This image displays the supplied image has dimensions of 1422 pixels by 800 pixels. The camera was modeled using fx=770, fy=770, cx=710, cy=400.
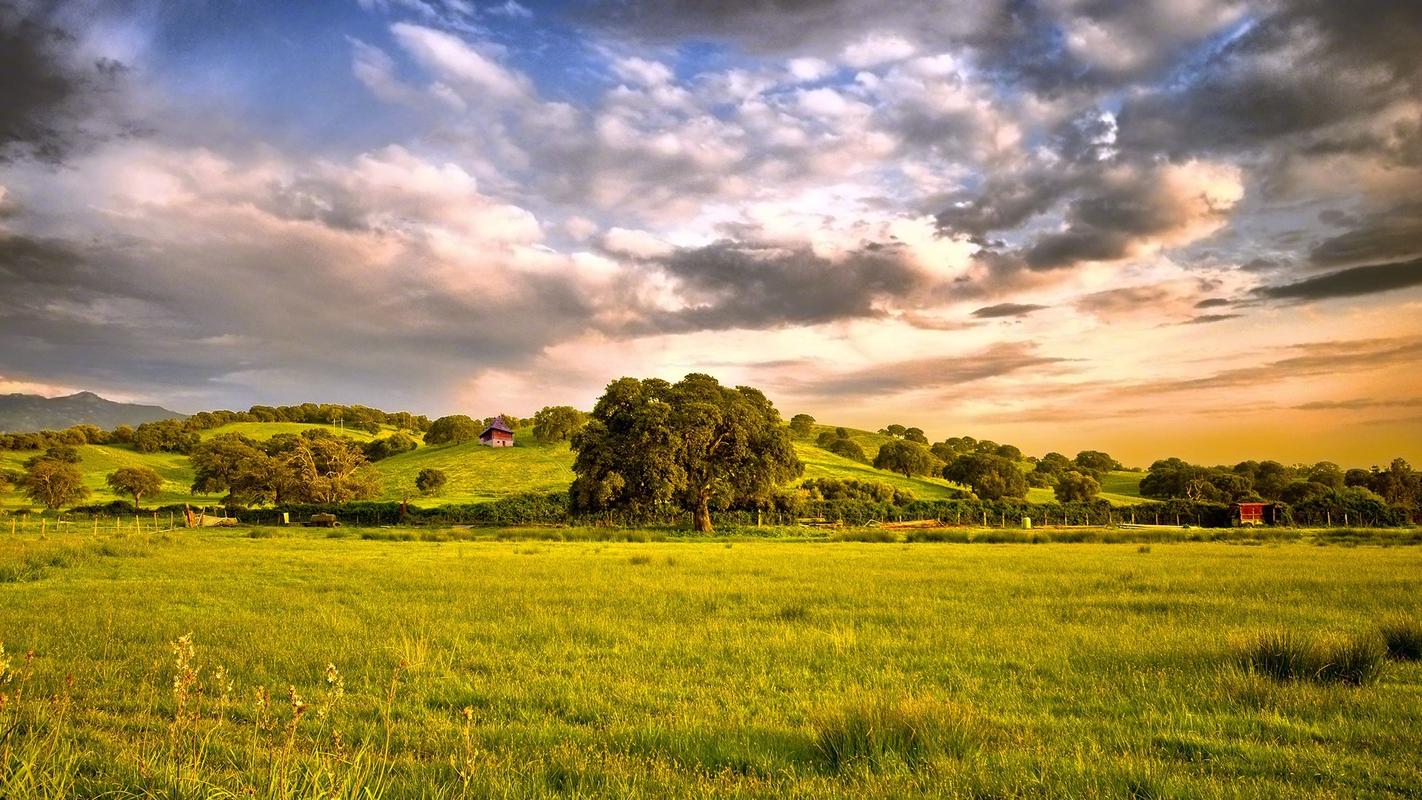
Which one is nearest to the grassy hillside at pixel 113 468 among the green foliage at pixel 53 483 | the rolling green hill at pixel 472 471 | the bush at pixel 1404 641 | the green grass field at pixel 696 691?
the rolling green hill at pixel 472 471

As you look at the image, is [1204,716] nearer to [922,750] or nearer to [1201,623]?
[922,750]

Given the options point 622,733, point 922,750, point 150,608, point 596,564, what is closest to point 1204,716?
point 922,750

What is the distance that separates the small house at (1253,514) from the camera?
80188 mm

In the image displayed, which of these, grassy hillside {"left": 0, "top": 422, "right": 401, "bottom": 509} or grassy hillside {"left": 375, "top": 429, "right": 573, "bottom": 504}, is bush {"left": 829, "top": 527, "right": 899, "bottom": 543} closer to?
grassy hillside {"left": 375, "top": 429, "right": 573, "bottom": 504}

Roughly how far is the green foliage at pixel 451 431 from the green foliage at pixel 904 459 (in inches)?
2899

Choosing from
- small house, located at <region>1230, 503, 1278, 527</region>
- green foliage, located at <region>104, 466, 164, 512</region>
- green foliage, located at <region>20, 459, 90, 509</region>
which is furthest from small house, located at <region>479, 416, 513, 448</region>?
small house, located at <region>1230, 503, 1278, 527</region>

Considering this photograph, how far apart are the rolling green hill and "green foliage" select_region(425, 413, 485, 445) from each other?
Answer: 3707 millimetres

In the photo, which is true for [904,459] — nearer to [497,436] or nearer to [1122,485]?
[1122,485]

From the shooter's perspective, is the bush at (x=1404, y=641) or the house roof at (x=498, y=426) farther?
the house roof at (x=498, y=426)

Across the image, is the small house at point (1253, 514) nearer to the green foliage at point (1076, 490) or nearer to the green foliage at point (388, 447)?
the green foliage at point (1076, 490)

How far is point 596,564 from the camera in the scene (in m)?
28.9

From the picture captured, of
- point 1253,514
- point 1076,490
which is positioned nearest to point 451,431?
point 1076,490

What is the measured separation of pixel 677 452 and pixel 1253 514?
6646cm

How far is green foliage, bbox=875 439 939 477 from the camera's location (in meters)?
130
